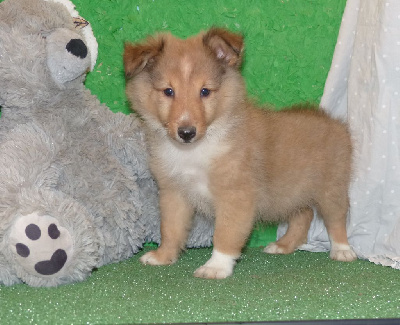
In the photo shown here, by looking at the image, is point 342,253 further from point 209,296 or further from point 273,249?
point 209,296

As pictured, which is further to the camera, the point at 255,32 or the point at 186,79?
the point at 255,32

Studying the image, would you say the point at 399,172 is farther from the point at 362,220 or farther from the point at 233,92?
the point at 233,92

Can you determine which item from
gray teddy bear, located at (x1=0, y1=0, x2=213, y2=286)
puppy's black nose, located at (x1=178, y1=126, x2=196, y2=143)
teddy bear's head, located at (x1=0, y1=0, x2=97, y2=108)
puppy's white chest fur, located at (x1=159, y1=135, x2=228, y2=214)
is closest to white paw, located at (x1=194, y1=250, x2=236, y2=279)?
puppy's white chest fur, located at (x1=159, y1=135, x2=228, y2=214)

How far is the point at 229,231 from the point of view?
3494 mm

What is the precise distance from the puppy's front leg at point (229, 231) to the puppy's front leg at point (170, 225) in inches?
15.5

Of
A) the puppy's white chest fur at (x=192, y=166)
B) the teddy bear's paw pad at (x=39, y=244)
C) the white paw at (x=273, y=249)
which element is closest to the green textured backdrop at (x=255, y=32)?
the puppy's white chest fur at (x=192, y=166)

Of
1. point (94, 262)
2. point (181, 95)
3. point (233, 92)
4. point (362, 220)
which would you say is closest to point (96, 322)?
point (94, 262)

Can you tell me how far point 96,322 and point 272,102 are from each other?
2.52 metres

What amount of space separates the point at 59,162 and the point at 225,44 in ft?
3.84

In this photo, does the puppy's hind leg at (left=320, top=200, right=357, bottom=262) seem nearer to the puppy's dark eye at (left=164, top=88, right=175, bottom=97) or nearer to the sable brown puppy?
the sable brown puppy

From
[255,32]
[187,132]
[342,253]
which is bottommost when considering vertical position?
[342,253]

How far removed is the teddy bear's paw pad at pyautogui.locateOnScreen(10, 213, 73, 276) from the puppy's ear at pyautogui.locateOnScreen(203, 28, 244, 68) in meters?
1.36

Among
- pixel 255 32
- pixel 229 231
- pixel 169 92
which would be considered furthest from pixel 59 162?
pixel 255 32

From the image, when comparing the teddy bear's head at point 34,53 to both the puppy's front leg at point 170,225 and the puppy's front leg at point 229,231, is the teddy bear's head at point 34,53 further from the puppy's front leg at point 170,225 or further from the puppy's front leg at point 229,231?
the puppy's front leg at point 229,231
